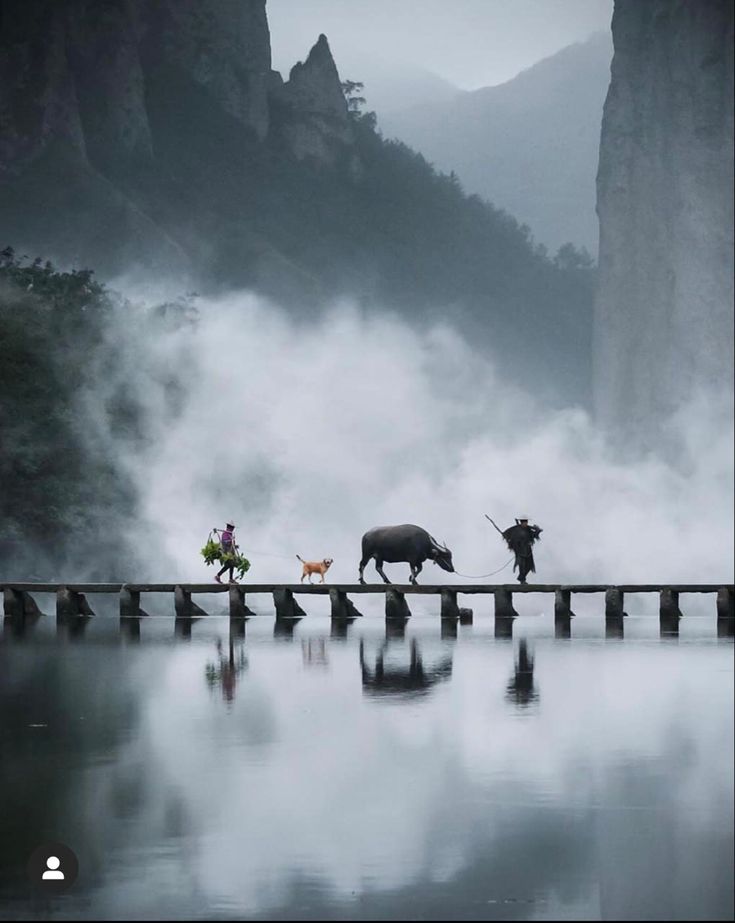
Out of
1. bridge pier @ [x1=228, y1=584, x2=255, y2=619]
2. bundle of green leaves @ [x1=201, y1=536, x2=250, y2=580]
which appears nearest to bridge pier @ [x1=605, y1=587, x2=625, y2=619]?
bundle of green leaves @ [x1=201, y1=536, x2=250, y2=580]

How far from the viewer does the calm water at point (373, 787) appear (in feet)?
37.2

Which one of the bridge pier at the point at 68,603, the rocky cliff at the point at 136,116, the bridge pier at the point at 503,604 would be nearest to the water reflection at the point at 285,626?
the bridge pier at the point at 503,604

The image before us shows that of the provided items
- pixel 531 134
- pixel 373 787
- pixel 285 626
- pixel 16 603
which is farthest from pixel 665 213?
pixel 373 787

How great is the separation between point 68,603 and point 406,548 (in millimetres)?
8111

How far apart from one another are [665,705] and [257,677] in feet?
20.7

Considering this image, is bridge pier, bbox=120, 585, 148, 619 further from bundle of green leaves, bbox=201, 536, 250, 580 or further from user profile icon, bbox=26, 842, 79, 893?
user profile icon, bbox=26, 842, 79, 893

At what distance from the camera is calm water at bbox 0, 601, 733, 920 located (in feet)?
37.2

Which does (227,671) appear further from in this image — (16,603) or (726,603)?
(16,603)

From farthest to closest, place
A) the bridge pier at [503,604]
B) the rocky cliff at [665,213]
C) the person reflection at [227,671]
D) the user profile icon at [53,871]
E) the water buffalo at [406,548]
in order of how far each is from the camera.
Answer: the rocky cliff at [665,213]
the water buffalo at [406,548]
the bridge pier at [503,604]
the person reflection at [227,671]
the user profile icon at [53,871]

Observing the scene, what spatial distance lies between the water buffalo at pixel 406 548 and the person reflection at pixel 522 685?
1443cm

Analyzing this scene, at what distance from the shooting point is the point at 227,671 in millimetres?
26969

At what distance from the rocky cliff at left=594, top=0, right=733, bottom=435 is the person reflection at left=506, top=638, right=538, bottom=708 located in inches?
2686

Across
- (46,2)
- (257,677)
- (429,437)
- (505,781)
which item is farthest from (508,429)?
(505,781)

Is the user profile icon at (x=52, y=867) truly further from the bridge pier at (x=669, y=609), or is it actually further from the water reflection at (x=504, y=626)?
the bridge pier at (x=669, y=609)
